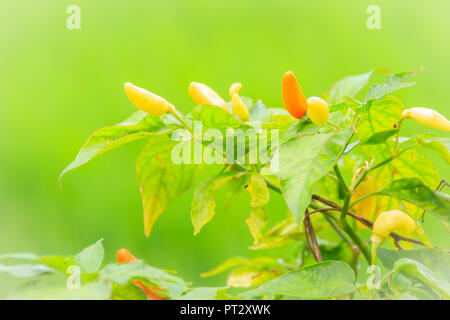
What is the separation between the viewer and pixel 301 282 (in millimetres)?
281

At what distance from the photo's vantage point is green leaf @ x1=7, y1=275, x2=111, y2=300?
264 mm

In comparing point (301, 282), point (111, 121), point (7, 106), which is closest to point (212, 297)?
point (301, 282)

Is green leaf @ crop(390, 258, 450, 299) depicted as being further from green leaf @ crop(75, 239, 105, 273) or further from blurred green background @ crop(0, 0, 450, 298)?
blurred green background @ crop(0, 0, 450, 298)

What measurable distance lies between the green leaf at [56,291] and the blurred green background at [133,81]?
763 millimetres

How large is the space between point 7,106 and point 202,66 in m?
0.53

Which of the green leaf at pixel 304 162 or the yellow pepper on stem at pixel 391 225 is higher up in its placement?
the green leaf at pixel 304 162

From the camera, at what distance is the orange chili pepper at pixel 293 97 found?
0.37 metres

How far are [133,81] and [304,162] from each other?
104 cm

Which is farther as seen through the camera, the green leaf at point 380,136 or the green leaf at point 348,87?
the green leaf at point 348,87

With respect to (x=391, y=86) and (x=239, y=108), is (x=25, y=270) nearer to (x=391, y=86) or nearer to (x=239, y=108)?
(x=239, y=108)

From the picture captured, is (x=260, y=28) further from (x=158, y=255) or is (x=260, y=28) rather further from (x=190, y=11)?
(x=158, y=255)

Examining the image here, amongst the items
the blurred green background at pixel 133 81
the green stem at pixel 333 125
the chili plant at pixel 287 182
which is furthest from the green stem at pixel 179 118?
the blurred green background at pixel 133 81

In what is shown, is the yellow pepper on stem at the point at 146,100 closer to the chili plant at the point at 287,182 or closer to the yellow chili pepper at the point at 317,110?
the chili plant at the point at 287,182

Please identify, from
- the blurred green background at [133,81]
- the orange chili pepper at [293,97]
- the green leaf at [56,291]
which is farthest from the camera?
the blurred green background at [133,81]
